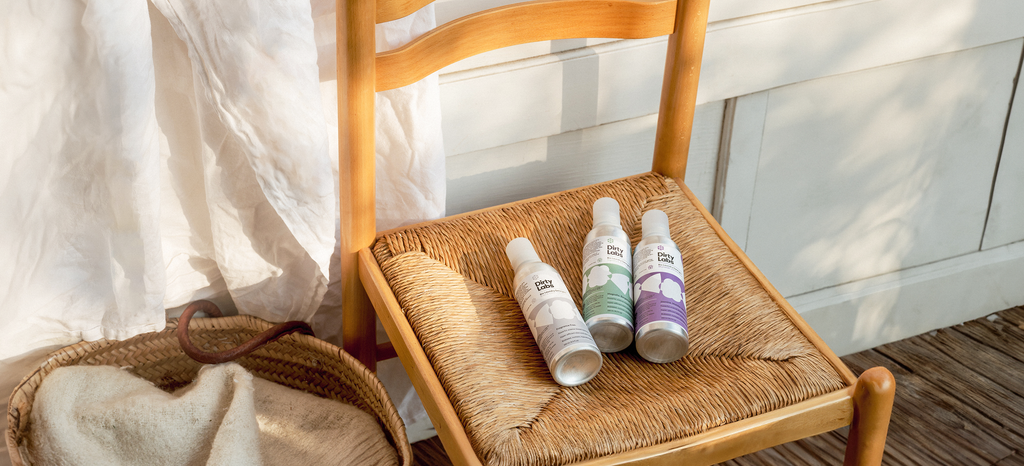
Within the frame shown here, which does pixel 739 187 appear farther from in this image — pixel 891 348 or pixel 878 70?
pixel 891 348

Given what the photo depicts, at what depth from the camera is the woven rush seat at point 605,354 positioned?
25.1 inches

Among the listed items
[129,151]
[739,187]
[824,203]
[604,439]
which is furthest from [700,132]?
[129,151]

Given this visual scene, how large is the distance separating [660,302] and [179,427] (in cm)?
49

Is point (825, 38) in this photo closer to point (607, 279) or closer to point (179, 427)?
point (607, 279)

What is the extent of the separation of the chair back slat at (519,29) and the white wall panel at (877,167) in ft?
1.11

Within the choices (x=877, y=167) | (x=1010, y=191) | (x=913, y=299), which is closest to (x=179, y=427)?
(x=877, y=167)

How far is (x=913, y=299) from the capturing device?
1.33m

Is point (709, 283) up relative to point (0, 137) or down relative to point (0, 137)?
down

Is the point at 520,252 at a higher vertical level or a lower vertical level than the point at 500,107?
lower

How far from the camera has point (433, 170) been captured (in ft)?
2.71

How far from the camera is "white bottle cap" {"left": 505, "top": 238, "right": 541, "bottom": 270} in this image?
77 cm

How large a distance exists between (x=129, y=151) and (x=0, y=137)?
0.34 ft

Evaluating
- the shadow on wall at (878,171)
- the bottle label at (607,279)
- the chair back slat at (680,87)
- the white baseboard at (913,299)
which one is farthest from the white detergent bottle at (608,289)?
the white baseboard at (913,299)

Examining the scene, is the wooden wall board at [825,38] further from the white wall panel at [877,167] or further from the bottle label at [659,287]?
the bottle label at [659,287]
